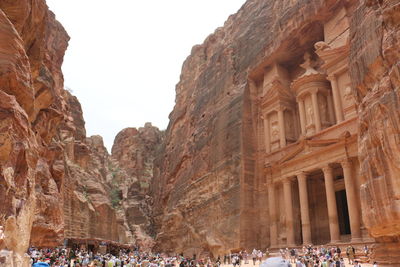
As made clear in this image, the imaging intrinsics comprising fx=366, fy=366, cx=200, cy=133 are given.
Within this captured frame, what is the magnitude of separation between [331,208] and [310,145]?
4.96m

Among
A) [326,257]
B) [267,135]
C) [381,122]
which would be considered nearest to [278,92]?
[267,135]

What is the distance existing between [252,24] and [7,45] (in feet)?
100

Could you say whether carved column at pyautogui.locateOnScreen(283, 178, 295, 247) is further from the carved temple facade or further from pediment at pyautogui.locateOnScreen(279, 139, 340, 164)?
pediment at pyautogui.locateOnScreen(279, 139, 340, 164)

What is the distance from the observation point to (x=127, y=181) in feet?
212

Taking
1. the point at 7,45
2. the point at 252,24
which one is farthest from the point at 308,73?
the point at 7,45

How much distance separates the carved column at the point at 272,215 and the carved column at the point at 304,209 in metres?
2.67

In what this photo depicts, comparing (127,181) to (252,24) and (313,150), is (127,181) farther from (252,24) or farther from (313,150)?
(313,150)

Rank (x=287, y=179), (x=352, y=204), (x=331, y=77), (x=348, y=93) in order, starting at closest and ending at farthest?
(x=352, y=204) < (x=348, y=93) < (x=331, y=77) < (x=287, y=179)

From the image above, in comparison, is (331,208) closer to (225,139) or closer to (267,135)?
(267,135)

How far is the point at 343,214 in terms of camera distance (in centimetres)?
2803

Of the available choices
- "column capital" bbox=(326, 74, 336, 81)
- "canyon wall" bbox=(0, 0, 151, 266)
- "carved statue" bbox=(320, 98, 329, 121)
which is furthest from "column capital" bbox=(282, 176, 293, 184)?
"canyon wall" bbox=(0, 0, 151, 266)

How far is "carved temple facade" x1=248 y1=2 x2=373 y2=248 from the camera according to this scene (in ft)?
83.3

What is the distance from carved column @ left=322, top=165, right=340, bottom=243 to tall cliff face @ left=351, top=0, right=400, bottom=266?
484 inches

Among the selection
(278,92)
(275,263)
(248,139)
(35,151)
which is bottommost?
(275,263)
